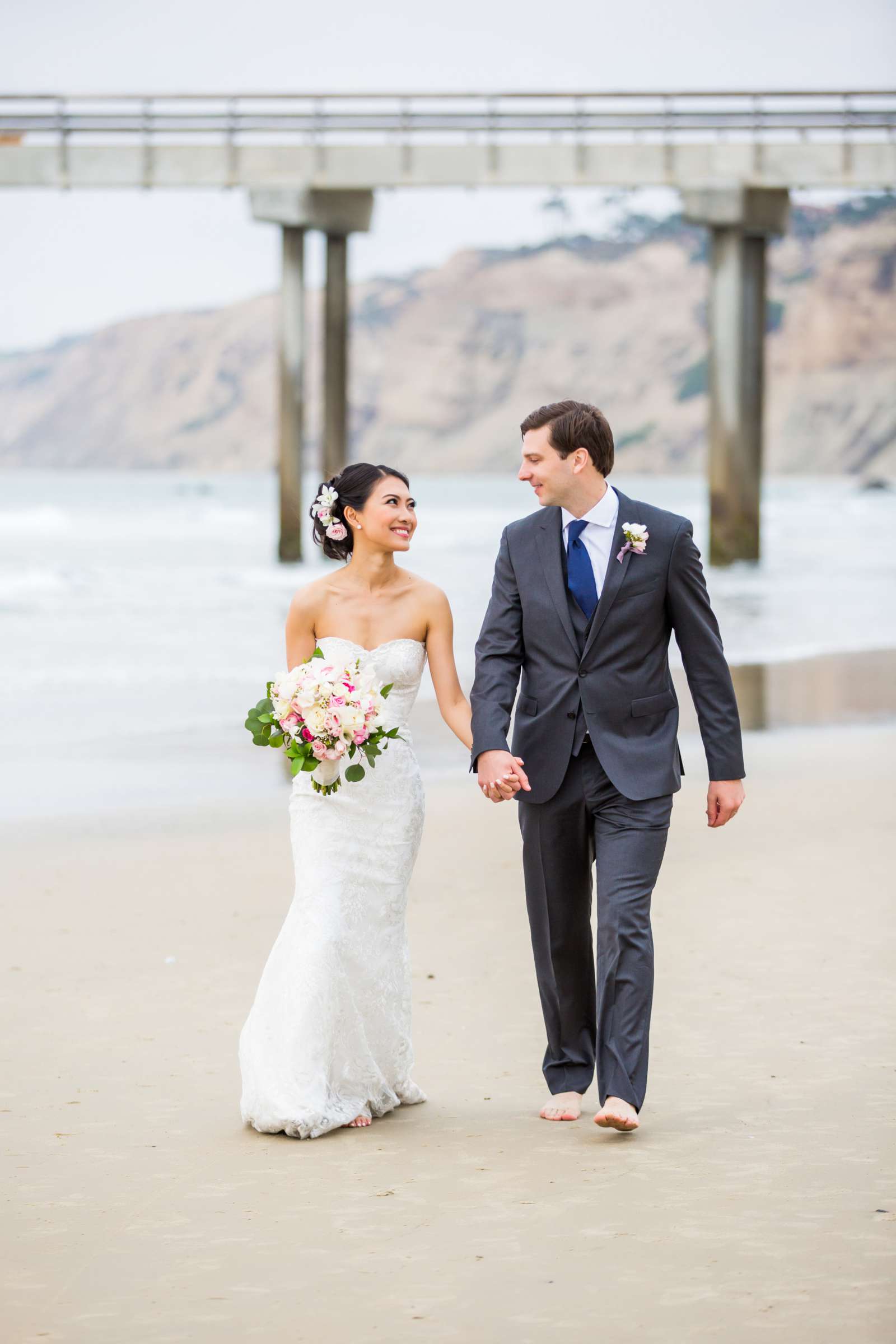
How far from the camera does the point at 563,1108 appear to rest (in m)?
4.53

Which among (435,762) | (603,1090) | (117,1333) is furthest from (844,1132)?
(435,762)

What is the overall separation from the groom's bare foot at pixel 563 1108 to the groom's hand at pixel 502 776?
2.58 feet

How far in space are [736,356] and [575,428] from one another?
21.1 m

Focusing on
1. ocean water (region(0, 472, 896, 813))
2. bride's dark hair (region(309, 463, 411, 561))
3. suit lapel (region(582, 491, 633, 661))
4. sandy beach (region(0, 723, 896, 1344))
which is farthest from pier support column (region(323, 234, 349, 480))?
suit lapel (region(582, 491, 633, 661))

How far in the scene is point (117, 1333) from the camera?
10.5 ft

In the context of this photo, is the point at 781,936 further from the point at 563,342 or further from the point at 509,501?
the point at 563,342

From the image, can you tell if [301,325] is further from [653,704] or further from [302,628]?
[653,704]

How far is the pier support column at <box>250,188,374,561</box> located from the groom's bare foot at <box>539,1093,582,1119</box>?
21168mm

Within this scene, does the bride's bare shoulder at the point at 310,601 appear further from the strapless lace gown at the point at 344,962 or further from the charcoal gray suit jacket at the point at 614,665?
the charcoal gray suit jacket at the point at 614,665

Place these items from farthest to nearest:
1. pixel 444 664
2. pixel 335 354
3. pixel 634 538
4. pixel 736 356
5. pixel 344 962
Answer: pixel 335 354
pixel 736 356
pixel 444 664
pixel 344 962
pixel 634 538

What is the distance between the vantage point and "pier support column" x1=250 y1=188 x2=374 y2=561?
25.2 meters

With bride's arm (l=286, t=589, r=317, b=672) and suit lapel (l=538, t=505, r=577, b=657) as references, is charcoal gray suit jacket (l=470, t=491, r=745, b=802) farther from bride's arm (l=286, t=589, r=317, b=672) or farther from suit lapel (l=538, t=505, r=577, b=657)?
bride's arm (l=286, t=589, r=317, b=672)

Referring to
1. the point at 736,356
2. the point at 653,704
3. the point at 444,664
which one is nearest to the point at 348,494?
the point at 444,664

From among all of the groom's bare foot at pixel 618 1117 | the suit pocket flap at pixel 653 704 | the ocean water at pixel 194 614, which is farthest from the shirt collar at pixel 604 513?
the ocean water at pixel 194 614
